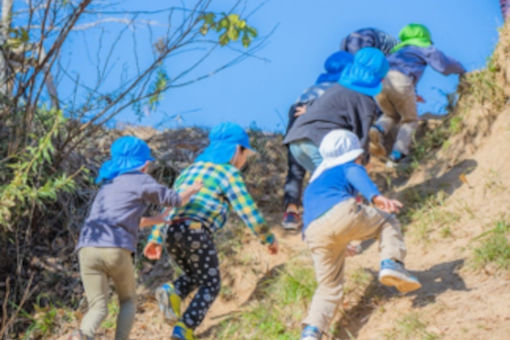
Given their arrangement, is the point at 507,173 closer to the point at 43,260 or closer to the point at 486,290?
the point at 486,290

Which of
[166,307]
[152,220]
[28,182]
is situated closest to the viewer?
[152,220]

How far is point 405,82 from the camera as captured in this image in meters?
7.41

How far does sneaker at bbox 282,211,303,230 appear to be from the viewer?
6.98 metres

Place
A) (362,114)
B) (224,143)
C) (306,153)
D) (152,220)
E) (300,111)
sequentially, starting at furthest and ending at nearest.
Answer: (300,111), (306,153), (362,114), (224,143), (152,220)

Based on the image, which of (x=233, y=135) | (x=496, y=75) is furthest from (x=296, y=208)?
(x=496, y=75)

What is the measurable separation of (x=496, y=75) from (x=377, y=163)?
162cm

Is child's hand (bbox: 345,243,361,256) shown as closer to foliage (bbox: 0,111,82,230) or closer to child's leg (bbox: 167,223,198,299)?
child's leg (bbox: 167,223,198,299)

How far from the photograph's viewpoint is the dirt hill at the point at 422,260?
16.0 ft

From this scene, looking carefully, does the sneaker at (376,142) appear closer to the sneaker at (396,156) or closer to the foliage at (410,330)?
the sneaker at (396,156)

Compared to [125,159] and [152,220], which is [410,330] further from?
[125,159]

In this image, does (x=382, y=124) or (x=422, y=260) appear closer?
(x=422, y=260)

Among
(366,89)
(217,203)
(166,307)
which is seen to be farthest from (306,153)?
(166,307)

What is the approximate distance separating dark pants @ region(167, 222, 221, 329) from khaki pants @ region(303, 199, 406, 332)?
0.99 meters

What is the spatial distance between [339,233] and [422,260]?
134 centimetres
